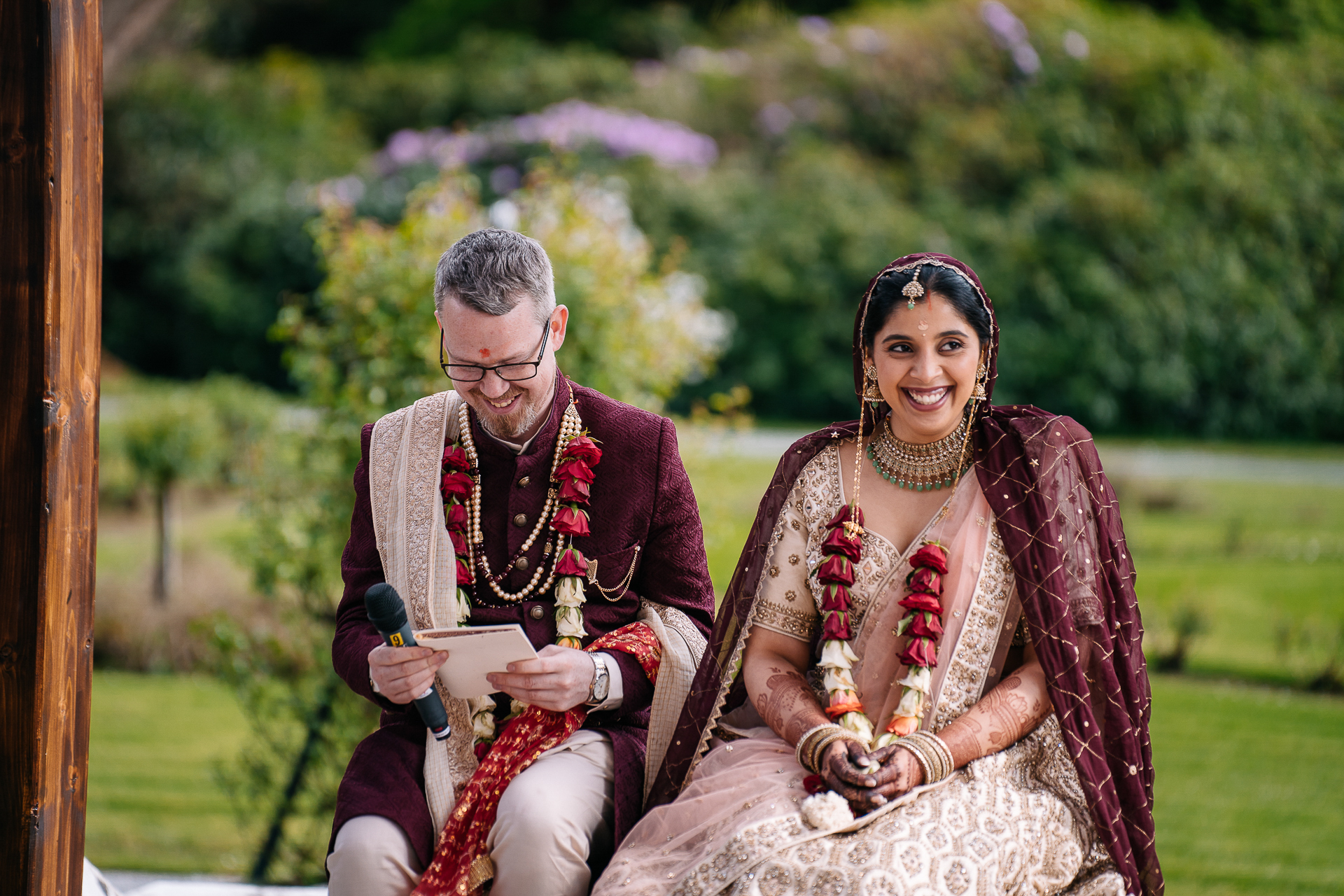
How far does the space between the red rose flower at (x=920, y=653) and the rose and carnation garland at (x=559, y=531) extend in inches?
29.0

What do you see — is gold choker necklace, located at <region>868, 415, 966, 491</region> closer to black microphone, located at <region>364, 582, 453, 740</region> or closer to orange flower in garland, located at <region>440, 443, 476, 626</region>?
orange flower in garland, located at <region>440, 443, 476, 626</region>

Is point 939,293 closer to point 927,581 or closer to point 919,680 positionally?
point 927,581

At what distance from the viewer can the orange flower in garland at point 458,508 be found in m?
2.81

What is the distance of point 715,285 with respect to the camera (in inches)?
466

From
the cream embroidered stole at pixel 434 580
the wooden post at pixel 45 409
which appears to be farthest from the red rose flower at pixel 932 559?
the wooden post at pixel 45 409

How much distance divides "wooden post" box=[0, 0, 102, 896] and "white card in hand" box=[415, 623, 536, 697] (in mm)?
696

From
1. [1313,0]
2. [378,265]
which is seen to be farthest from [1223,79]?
[378,265]

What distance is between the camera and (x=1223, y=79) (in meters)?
11.5

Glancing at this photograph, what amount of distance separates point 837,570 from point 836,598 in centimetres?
6

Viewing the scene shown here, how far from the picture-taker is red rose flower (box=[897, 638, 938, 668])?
252 cm

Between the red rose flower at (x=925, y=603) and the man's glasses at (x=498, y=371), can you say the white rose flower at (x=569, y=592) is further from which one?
the red rose flower at (x=925, y=603)

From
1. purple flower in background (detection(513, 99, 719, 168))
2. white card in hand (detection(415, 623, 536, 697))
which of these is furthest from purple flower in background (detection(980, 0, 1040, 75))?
white card in hand (detection(415, 623, 536, 697))

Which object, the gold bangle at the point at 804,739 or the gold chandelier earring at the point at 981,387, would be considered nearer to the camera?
the gold bangle at the point at 804,739

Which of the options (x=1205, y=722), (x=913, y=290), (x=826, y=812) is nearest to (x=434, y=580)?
(x=826, y=812)
